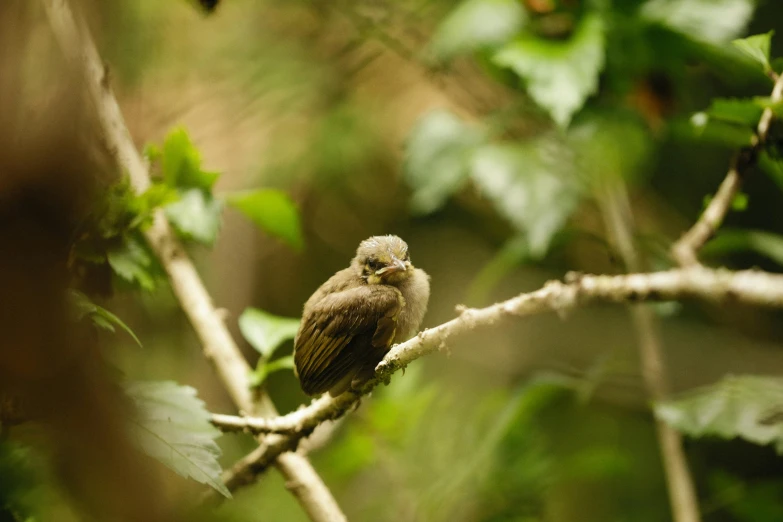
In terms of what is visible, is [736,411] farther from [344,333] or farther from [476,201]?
[476,201]

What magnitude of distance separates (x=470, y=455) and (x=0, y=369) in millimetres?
1321

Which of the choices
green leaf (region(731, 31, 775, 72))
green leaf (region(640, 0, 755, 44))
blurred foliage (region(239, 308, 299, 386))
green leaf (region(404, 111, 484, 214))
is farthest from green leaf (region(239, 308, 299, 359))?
green leaf (region(640, 0, 755, 44))

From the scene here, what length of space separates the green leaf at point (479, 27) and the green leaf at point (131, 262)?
86cm

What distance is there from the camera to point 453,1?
2.01 metres

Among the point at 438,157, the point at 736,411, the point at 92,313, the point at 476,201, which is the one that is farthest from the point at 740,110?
the point at 476,201

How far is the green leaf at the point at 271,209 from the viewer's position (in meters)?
1.51

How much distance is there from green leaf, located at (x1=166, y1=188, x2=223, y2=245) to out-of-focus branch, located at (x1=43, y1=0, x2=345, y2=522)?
6 cm

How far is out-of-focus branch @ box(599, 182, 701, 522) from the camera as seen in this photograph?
1.59 metres

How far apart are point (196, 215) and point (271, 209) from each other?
19 cm

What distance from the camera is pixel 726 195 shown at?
1187 mm

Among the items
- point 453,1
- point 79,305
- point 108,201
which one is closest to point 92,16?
point 108,201

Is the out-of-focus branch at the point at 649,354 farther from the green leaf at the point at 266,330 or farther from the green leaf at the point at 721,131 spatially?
the green leaf at the point at 266,330

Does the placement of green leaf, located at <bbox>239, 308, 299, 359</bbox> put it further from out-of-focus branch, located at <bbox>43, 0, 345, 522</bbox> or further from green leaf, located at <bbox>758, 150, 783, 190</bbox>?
green leaf, located at <bbox>758, 150, 783, 190</bbox>

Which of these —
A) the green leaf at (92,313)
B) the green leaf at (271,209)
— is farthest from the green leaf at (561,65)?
the green leaf at (92,313)
